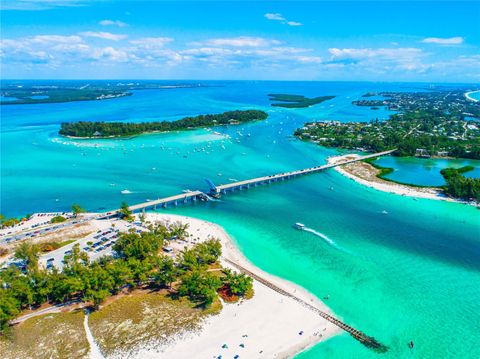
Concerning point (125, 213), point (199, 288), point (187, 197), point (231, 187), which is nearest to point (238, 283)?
point (199, 288)

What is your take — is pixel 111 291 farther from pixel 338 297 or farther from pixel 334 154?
pixel 334 154

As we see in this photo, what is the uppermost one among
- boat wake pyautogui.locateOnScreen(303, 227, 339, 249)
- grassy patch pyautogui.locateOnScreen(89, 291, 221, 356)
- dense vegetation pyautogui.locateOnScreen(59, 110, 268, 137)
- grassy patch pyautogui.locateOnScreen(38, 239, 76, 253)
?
dense vegetation pyautogui.locateOnScreen(59, 110, 268, 137)

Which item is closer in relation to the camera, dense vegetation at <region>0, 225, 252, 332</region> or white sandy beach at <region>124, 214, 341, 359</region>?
white sandy beach at <region>124, 214, 341, 359</region>

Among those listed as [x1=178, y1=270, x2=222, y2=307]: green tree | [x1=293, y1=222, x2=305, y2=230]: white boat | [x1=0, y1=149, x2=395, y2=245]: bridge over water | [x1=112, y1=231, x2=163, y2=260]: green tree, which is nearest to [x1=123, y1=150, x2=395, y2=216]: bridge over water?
[x1=0, y1=149, x2=395, y2=245]: bridge over water

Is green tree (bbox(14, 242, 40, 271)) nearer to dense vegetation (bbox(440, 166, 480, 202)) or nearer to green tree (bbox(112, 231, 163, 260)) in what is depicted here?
green tree (bbox(112, 231, 163, 260))

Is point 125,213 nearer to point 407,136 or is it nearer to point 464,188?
point 464,188

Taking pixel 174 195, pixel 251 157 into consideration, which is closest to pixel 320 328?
pixel 174 195

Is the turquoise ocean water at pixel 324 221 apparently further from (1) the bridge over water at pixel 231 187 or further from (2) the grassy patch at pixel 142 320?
(2) the grassy patch at pixel 142 320
